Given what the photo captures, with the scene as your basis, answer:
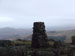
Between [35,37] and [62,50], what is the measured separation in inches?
106

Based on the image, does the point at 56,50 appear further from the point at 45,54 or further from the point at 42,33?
the point at 42,33

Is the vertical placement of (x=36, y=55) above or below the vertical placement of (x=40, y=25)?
below

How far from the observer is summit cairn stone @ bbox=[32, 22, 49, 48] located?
14766 mm

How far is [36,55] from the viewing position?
11688 millimetres

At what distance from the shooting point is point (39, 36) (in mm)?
14914

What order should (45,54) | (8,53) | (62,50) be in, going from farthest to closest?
(62,50), (45,54), (8,53)

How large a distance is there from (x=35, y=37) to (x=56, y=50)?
290 cm

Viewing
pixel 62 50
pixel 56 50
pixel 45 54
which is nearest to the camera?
pixel 45 54

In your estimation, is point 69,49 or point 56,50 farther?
point 69,49

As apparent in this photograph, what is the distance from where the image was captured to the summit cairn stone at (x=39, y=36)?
1477 centimetres

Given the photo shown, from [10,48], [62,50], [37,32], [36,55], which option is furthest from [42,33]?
[10,48]

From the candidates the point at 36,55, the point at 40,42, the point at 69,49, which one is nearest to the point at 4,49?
the point at 36,55

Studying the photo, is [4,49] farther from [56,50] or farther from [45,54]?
[56,50]

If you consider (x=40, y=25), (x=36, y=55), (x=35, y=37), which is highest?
(x=40, y=25)
